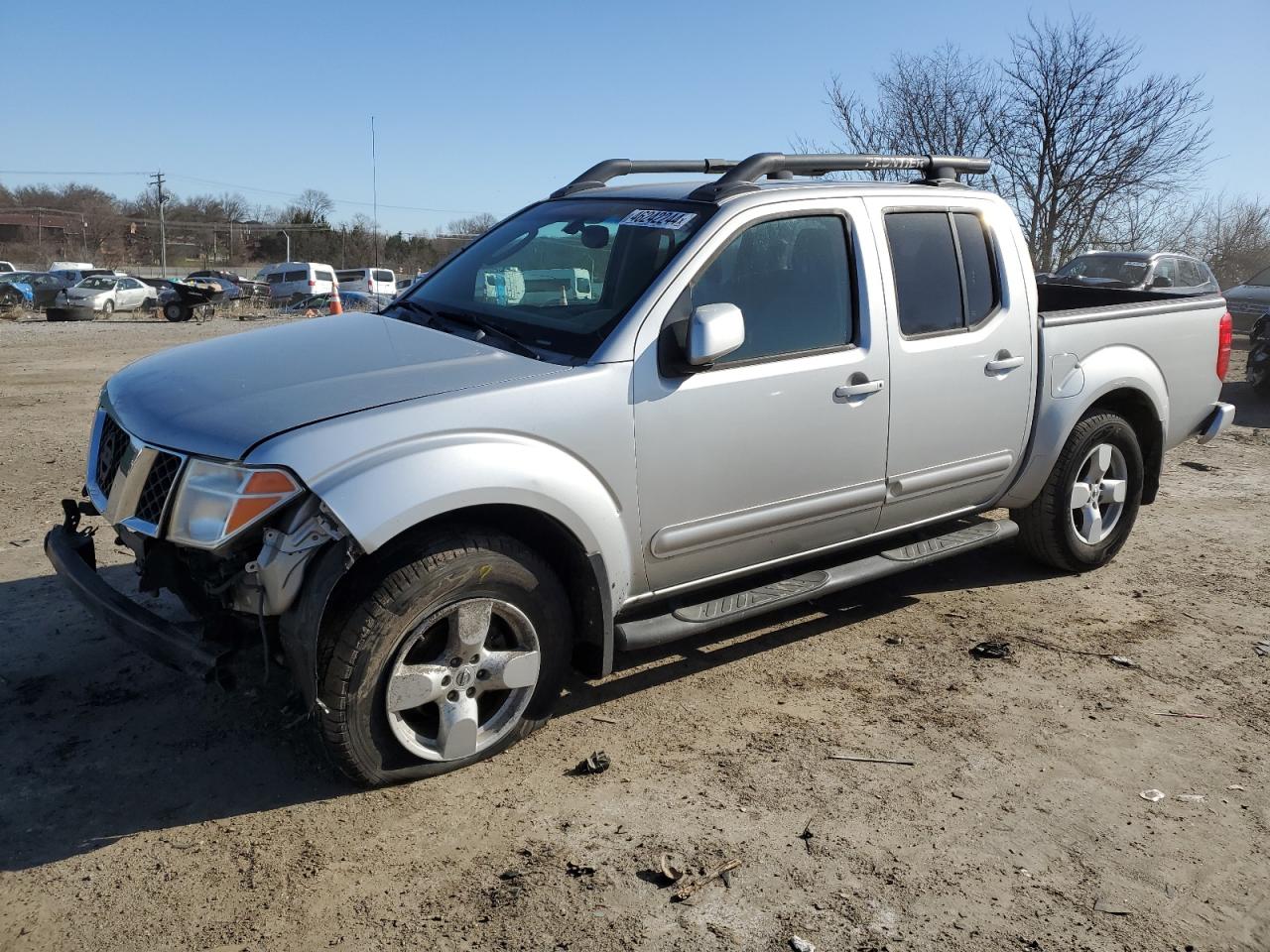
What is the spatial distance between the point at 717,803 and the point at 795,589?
1.06 metres

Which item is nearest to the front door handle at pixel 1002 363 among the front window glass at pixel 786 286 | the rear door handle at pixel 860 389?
the rear door handle at pixel 860 389

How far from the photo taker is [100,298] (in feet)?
99.6

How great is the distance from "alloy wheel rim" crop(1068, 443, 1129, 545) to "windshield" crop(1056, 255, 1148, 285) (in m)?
11.3

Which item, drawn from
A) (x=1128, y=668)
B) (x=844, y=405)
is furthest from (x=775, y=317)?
(x=1128, y=668)

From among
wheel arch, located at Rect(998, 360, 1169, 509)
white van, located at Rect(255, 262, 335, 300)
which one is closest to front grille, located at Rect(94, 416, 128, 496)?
wheel arch, located at Rect(998, 360, 1169, 509)

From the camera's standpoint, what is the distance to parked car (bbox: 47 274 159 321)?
28812 mm

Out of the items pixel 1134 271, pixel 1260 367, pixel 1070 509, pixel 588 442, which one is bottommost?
pixel 1070 509

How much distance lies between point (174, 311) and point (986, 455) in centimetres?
2830

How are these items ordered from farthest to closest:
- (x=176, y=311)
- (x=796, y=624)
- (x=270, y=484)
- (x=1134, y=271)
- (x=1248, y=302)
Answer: (x=176, y=311)
(x=1248, y=302)
(x=1134, y=271)
(x=796, y=624)
(x=270, y=484)

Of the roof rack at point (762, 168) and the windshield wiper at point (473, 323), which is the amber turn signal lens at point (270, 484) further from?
the roof rack at point (762, 168)

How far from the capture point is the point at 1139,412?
220 inches

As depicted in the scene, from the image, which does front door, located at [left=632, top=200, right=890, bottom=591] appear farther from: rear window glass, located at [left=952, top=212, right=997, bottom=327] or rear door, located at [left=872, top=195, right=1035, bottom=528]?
rear window glass, located at [left=952, top=212, right=997, bottom=327]

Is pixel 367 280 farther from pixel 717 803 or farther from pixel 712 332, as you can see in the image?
pixel 717 803

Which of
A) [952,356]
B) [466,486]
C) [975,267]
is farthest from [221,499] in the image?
[975,267]
